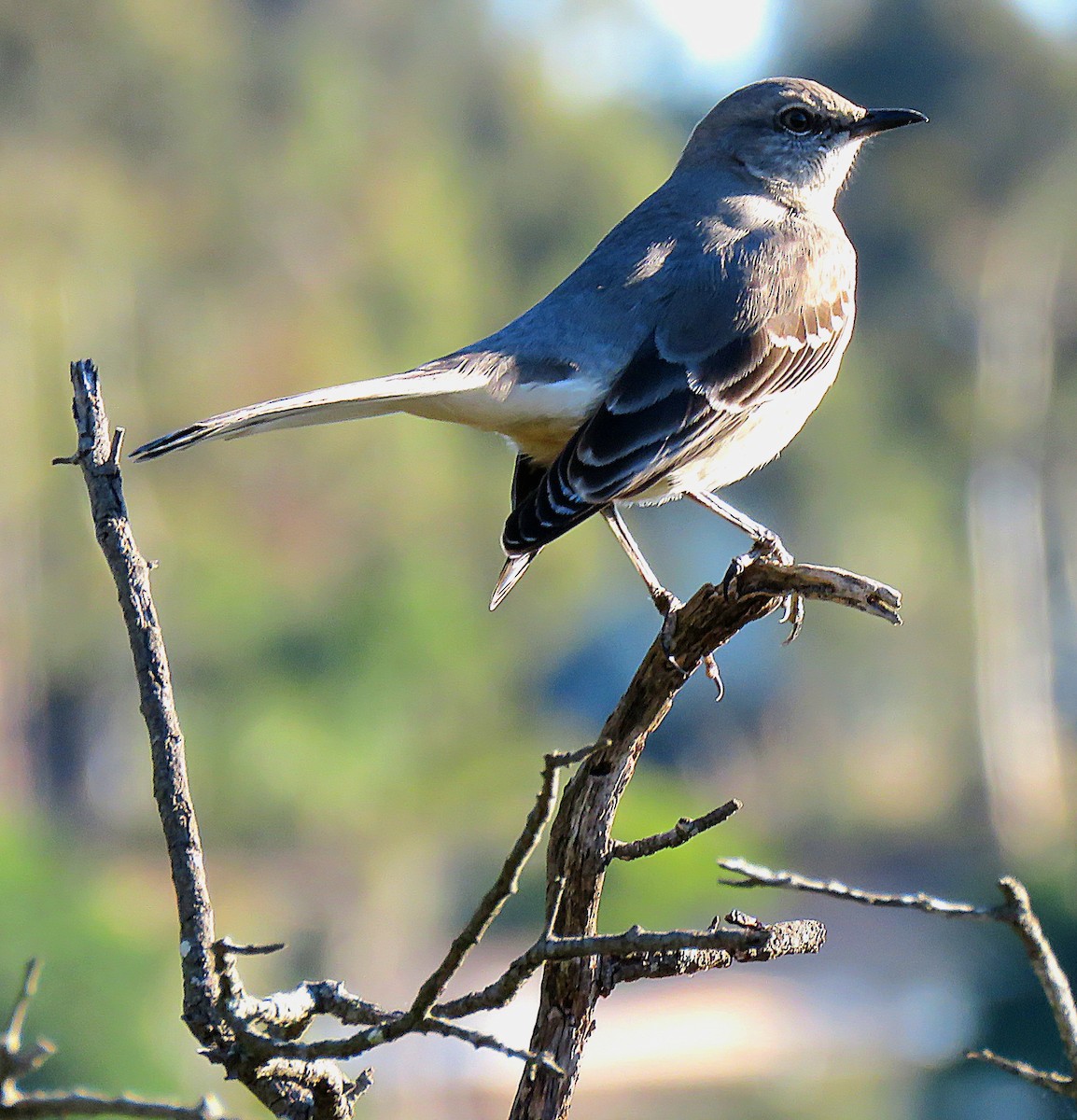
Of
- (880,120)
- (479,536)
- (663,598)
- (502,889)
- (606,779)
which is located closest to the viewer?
(502,889)

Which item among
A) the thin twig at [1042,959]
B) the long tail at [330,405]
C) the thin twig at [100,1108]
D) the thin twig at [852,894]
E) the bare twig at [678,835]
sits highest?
the long tail at [330,405]

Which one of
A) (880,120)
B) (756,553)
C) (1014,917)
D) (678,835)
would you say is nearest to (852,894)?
(1014,917)

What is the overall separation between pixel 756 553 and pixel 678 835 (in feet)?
2.99

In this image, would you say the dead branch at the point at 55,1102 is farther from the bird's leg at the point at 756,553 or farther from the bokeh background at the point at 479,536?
the bokeh background at the point at 479,536

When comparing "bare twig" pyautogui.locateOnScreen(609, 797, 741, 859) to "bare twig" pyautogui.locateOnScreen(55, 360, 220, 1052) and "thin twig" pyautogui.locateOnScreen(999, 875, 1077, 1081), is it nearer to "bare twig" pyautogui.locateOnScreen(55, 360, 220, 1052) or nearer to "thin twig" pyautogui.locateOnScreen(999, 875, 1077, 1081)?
"thin twig" pyautogui.locateOnScreen(999, 875, 1077, 1081)

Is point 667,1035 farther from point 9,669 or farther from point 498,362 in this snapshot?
point 498,362

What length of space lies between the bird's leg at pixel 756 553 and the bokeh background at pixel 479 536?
17.9 metres

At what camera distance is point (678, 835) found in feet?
5.91

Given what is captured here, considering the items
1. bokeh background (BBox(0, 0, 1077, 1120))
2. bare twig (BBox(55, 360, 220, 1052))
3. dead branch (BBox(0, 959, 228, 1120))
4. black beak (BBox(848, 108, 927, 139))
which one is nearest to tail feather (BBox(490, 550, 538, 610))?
bare twig (BBox(55, 360, 220, 1052))

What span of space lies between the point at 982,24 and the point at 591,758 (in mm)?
32325

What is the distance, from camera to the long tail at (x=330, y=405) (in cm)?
213

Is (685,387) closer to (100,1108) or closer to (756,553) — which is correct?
(756,553)

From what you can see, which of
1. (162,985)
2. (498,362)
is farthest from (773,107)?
(162,985)

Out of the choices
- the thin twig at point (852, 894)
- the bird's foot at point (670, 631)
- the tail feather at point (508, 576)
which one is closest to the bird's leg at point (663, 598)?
the bird's foot at point (670, 631)
